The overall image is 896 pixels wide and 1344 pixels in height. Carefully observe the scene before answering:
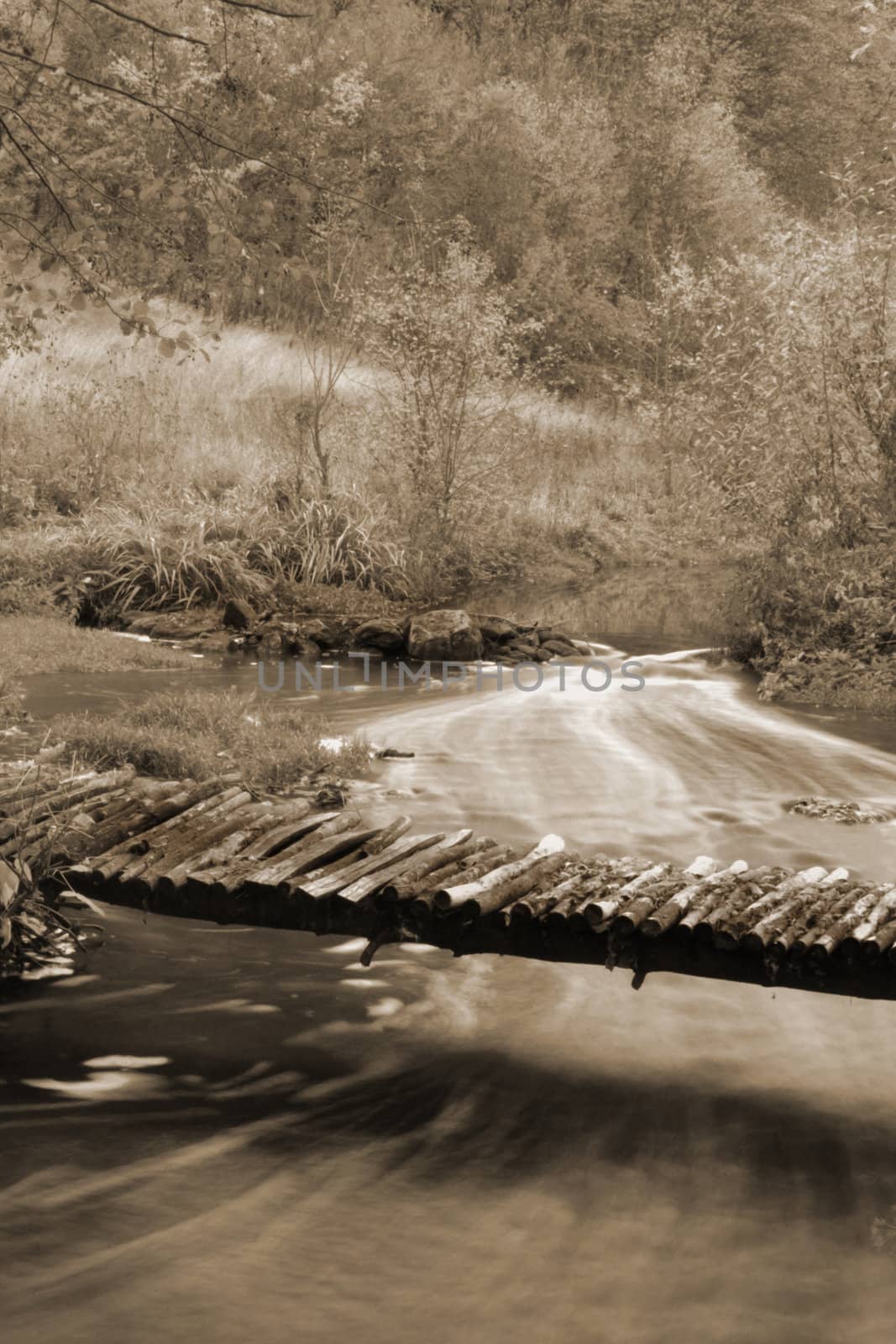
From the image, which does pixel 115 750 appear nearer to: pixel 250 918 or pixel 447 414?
pixel 250 918

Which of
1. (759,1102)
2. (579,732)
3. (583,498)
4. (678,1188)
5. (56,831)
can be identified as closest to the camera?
(678,1188)

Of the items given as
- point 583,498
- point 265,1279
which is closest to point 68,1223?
point 265,1279

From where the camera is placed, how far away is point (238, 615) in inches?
714

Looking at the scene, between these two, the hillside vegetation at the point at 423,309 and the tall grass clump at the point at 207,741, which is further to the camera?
the tall grass clump at the point at 207,741

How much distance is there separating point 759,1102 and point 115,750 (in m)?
5.74

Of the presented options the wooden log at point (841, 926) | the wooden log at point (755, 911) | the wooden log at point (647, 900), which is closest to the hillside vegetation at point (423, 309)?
the wooden log at point (647, 900)

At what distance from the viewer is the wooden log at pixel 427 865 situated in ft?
19.0

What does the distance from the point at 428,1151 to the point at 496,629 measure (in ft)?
43.1

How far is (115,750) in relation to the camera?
9.87 m

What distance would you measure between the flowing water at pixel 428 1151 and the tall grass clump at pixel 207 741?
2331 millimetres

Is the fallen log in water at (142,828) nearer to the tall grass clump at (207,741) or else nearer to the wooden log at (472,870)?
the wooden log at (472,870)

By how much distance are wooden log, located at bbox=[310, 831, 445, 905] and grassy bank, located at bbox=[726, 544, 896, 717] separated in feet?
29.3

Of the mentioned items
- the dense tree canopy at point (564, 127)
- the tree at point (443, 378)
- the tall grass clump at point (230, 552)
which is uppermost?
the dense tree canopy at point (564, 127)

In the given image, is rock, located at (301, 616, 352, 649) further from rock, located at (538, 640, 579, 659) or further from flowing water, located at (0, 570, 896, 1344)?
flowing water, located at (0, 570, 896, 1344)
